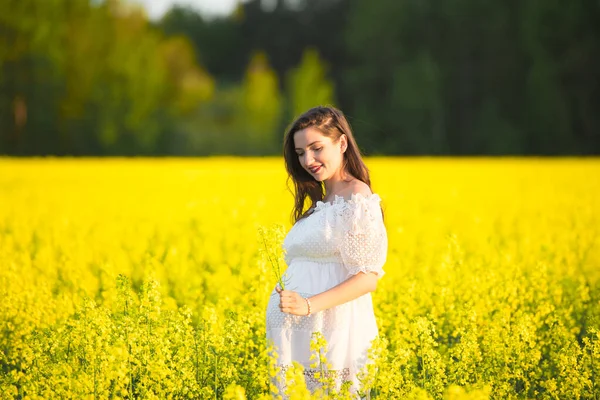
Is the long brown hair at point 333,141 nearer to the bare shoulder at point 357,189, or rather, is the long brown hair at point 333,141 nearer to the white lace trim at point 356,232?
the bare shoulder at point 357,189

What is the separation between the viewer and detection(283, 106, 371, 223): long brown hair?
3760 mm

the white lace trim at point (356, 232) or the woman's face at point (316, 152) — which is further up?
the woman's face at point (316, 152)

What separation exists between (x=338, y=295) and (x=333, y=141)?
69 cm

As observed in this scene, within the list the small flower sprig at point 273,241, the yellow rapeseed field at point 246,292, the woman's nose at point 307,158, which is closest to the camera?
the small flower sprig at point 273,241

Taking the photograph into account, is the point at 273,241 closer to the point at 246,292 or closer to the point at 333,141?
the point at 333,141

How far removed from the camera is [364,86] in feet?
173

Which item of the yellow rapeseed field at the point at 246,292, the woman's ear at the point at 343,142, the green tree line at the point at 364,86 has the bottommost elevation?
the yellow rapeseed field at the point at 246,292

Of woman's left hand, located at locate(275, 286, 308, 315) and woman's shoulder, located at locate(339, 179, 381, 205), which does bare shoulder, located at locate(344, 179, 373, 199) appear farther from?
woman's left hand, located at locate(275, 286, 308, 315)

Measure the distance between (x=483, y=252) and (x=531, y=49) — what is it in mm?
41018

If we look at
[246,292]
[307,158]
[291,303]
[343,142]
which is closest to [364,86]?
[246,292]

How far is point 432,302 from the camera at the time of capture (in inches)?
228

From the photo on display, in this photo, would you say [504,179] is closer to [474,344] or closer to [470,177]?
[470,177]

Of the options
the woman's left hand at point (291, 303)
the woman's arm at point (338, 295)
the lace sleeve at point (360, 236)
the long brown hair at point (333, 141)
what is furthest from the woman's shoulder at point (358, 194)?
the woman's left hand at point (291, 303)

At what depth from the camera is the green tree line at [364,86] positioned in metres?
39.9
